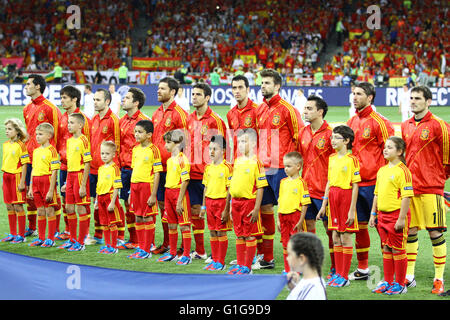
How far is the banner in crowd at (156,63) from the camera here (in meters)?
39.7

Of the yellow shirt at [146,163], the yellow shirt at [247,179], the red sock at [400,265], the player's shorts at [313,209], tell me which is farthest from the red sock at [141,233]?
the red sock at [400,265]

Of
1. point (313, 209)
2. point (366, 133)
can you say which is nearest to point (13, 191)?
point (313, 209)

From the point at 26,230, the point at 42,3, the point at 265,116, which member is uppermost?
the point at 42,3

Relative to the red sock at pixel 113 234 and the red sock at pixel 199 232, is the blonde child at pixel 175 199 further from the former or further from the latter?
the red sock at pixel 113 234

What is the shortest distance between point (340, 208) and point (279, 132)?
4.63 ft

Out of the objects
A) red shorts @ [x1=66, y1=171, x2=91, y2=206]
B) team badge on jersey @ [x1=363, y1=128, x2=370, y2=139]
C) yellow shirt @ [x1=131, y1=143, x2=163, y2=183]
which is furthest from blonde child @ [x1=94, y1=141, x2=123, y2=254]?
team badge on jersey @ [x1=363, y1=128, x2=370, y2=139]

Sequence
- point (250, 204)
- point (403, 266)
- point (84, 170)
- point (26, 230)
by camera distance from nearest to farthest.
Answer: point (403, 266), point (250, 204), point (84, 170), point (26, 230)

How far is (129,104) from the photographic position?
9.82 meters

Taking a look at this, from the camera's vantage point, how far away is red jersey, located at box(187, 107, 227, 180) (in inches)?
356

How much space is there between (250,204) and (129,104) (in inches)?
100

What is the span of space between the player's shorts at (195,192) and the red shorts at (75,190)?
1.52m

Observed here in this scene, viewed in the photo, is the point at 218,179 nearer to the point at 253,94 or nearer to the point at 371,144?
the point at 371,144
